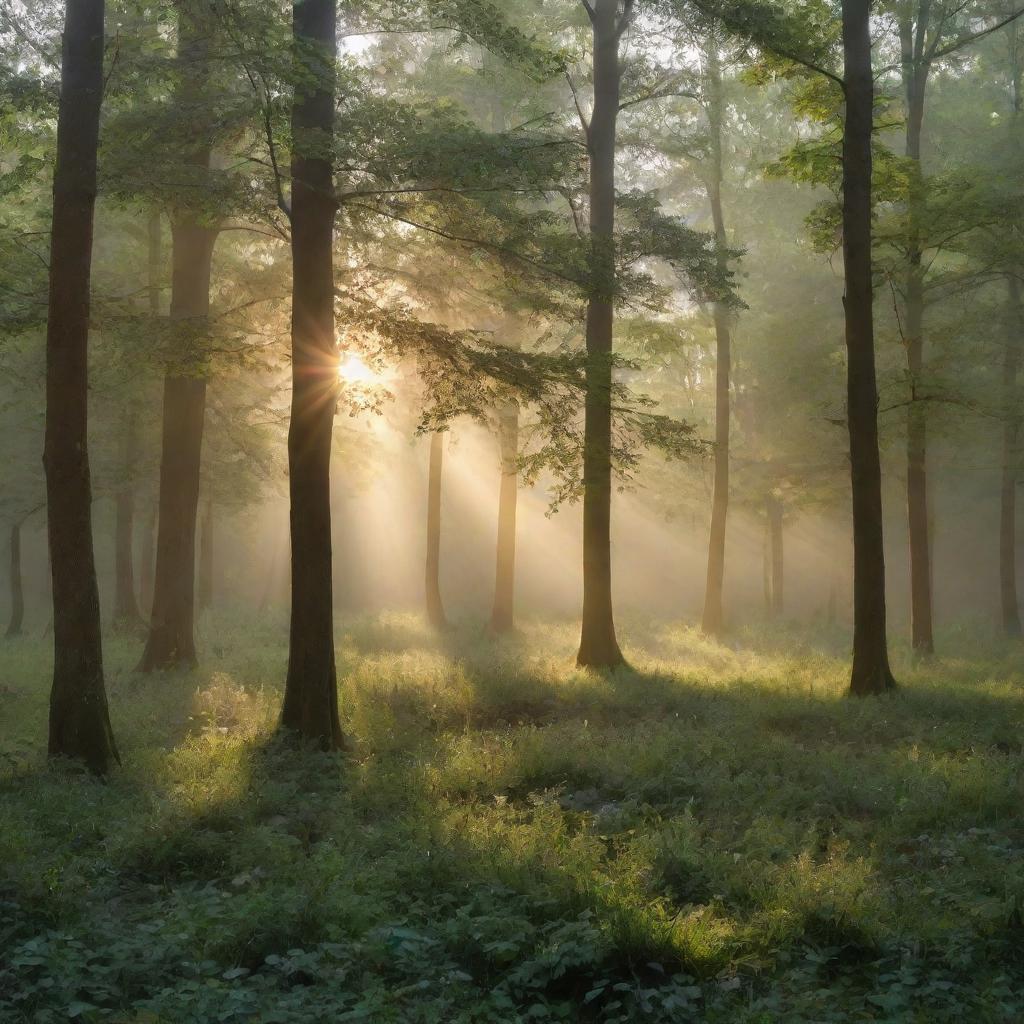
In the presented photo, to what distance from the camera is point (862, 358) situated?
13.3m

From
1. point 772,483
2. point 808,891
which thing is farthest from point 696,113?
point 808,891

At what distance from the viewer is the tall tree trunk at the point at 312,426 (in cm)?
1064

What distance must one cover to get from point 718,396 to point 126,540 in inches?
603

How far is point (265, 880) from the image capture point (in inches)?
257

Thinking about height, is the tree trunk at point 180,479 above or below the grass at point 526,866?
above

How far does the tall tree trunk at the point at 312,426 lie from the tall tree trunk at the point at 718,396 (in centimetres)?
1377

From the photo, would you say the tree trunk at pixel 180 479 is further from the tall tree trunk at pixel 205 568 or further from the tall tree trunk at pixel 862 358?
the tall tree trunk at pixel 205 568

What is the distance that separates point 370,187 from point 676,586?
153 feet

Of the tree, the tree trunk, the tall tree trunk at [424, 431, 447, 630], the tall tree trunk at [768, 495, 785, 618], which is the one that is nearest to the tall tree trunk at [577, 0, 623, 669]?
the tree

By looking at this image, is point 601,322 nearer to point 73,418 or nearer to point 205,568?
point 73,418

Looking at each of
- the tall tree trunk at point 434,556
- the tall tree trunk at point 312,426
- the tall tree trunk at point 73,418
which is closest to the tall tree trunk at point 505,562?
the tall tree trunk at point 434,556

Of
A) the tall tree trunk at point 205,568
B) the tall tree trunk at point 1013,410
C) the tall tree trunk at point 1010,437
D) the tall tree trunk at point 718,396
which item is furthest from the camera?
the tall tree trunk at point 205,568

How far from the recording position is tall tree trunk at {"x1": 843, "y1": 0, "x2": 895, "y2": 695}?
13172mm

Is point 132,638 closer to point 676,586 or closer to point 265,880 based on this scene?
point 265,880
